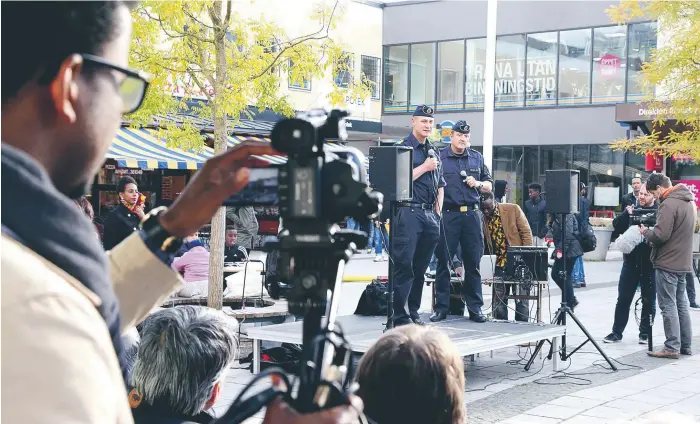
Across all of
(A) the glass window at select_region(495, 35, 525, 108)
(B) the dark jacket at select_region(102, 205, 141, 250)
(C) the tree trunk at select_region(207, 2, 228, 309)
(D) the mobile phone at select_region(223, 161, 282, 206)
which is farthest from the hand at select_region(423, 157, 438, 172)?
(A) the glass window at select_region(495, 35, 525, 108)

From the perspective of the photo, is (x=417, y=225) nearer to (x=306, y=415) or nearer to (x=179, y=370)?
(x=179, y=370)

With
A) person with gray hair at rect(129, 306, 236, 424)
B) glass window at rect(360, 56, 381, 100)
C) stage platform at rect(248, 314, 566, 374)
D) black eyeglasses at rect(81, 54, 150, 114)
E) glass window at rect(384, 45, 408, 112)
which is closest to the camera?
black eyeglasses at rect(81, 54, 150, 114)

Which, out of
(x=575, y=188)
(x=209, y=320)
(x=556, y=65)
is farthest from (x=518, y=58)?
(x=209, y=320)

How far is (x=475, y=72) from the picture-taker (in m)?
34.0

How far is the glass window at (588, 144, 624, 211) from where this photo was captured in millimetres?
30625

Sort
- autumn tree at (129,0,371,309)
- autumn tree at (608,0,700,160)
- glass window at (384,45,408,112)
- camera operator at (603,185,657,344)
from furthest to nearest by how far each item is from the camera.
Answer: glass window at (384,45,408,112) < autumn tree at (608,0,700,160) < camera operator at (603,185,657,344) < autumn tree at (129,0,371,309)

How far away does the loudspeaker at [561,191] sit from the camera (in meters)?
9.64

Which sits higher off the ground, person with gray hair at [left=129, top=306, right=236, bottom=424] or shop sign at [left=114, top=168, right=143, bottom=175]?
shop sign at [left=114, top=168, right=143, bottom=175]

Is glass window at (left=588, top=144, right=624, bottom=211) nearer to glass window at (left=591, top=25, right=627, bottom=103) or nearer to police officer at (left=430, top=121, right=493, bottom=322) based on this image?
glass window at (left=591, top=25, right=627, bottom=103)

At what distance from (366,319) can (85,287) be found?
8412 millimetres

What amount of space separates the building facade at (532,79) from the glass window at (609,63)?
0.11 feet

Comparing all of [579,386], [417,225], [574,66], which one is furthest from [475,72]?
[579,386]

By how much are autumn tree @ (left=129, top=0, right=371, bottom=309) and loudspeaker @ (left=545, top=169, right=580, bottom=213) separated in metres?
2.70

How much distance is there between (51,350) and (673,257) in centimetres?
938
